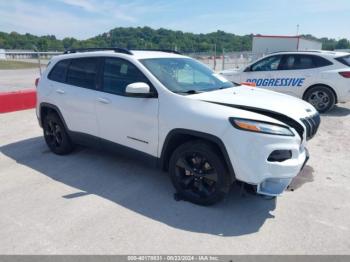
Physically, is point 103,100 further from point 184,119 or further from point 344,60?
point 344,60

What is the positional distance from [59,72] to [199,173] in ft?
10.1

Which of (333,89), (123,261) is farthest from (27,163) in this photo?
(333,89)

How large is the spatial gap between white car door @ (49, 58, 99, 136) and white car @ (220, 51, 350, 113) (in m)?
6.00

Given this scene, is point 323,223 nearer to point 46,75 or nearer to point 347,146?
point 347,146

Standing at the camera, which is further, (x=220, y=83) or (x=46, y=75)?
(x=46, y=75)

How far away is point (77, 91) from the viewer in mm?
4660

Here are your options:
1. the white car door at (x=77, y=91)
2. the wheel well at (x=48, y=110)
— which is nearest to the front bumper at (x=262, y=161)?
the white car door at (x=77, y=91)

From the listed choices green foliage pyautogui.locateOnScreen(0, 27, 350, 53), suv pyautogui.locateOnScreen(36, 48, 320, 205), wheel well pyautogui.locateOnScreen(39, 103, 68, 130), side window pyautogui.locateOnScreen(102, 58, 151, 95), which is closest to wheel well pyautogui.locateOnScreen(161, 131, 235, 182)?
suv pyautogui.locateOnScreen(36, 48, 320, 205)

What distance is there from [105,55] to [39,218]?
2.37m

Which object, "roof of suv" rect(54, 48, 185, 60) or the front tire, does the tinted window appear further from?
the front tire

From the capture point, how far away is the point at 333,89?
815 centimetres

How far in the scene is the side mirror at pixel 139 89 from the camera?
359 cm

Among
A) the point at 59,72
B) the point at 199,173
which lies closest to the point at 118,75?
the point at 59,72

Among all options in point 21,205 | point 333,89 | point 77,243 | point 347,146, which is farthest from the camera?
point 333,89
